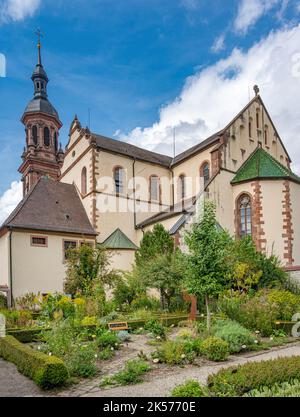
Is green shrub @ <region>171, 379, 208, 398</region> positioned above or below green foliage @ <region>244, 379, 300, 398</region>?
above

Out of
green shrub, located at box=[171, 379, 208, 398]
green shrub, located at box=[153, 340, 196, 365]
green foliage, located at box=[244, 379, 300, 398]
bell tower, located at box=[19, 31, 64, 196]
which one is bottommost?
green shrub, located at box=[153, 340, 196, 365]

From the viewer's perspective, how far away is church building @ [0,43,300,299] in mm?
26062

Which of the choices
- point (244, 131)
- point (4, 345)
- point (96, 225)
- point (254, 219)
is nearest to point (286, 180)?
point (254, 219)

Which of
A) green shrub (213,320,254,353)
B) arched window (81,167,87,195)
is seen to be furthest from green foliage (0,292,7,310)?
green shrub (213,320,254,353)

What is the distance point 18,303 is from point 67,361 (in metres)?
14.1

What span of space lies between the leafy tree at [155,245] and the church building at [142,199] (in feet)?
→ 3.57

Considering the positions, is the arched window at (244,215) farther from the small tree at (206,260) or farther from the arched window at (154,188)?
the small tree at (206,260)

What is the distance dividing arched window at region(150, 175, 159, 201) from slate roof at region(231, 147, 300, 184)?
25.3ft

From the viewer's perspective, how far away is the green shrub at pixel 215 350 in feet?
35.3

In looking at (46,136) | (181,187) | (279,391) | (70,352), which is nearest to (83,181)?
(181,187)

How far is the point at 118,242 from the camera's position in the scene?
29.4 metres

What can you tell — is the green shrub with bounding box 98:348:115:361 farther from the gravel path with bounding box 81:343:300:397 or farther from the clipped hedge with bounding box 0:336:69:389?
the gravel path with bounding box 81:343:300:397

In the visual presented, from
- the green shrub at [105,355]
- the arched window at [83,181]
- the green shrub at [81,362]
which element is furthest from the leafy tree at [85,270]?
the green shrub at [81,362]
